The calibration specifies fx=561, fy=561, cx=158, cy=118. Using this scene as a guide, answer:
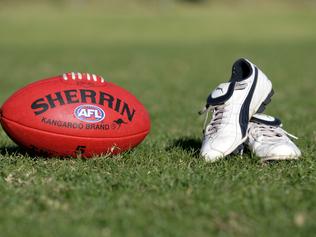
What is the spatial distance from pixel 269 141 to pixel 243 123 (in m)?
0.26

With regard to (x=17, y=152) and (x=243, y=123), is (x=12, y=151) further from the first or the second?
(x=243, y=123)

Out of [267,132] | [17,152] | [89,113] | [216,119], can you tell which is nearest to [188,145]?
[216,119]

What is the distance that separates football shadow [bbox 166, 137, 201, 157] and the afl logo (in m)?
0.86

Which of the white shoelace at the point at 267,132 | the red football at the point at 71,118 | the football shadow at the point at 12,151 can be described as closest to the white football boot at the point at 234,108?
the white shoelace at the point at 267,132

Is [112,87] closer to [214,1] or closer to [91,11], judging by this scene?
[91,11]

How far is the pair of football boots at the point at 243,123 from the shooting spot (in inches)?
169

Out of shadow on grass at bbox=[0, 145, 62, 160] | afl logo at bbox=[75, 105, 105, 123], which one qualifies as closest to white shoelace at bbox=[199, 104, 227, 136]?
afl logo at bbox=[75, 105, 105, 123]

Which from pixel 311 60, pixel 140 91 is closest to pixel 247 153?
pixel 140 91

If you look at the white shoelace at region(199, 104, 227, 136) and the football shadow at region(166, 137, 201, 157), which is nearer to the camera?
the white shoelace at region(199, 104, 227, 136)

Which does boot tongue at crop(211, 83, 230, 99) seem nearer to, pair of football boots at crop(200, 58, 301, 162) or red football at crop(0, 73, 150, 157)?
pair of football boots at crop(200, 58, 301, 162)

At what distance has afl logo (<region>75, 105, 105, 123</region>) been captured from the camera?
165 inches

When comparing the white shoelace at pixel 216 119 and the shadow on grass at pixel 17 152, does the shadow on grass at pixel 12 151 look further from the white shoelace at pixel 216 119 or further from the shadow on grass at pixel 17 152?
the white shoelace at pixel 216 119

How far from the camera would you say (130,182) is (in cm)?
358

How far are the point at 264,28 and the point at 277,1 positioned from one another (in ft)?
48.8
